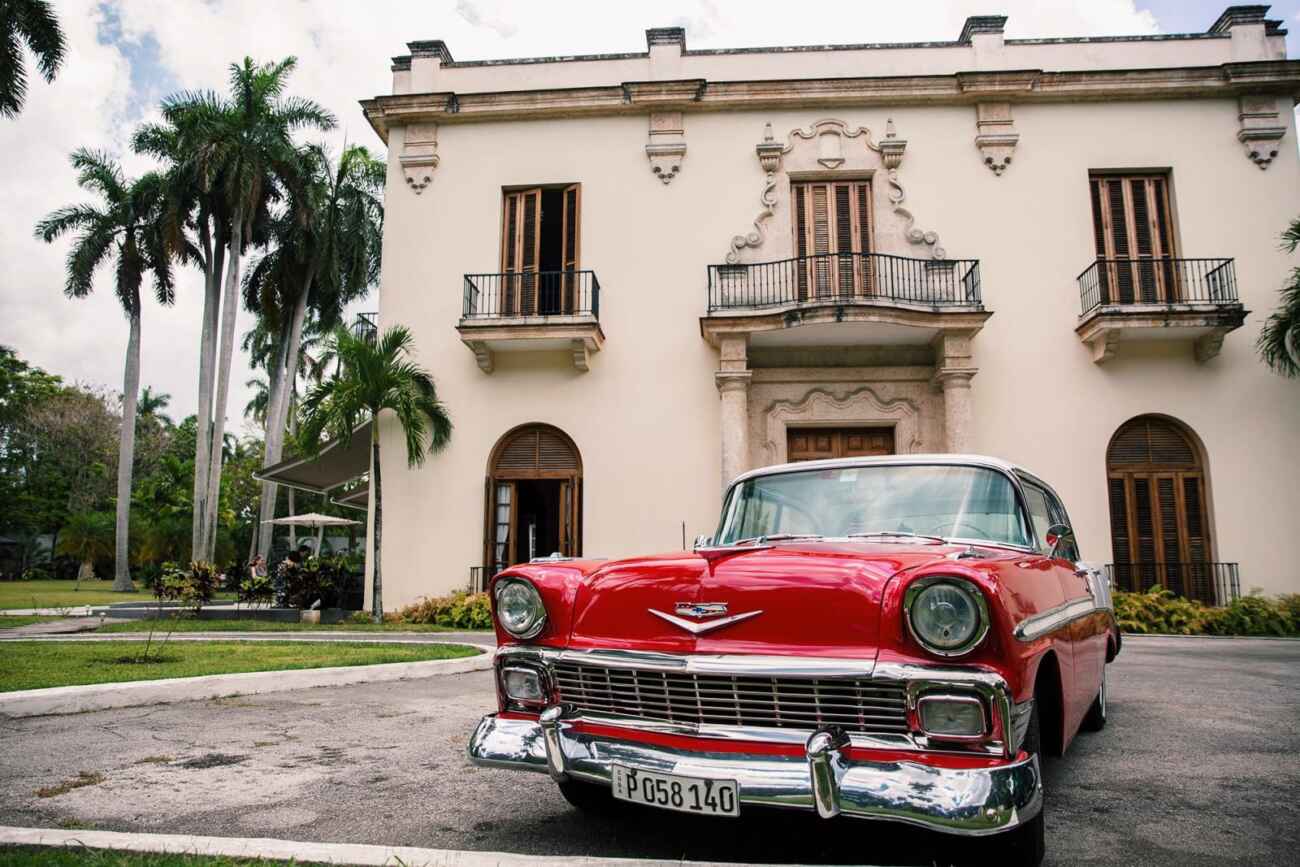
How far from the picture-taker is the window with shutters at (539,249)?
1427cm

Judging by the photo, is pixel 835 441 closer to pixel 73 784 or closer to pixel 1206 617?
Answer: pixel 1206 617

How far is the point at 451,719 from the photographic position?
17.6ft

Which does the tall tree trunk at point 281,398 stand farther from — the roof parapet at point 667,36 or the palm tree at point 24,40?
the roof parapet at point 667,36

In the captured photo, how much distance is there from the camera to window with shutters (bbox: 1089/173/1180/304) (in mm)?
13516

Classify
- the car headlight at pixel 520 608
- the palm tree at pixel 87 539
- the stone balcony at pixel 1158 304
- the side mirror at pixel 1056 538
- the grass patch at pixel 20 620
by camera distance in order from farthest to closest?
the palm tree at pixel 87 539 → the stone balcony at pixel 1158 304 → the grass patch at pixel 20 620 → the side mirror at pixel 1056 538 → the car headlight at pixel 520 608

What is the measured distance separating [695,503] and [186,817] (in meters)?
10.5

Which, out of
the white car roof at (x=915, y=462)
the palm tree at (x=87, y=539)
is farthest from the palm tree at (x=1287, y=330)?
the palm tree at (x=87, y=539)

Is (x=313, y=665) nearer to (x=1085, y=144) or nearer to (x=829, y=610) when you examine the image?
(x=829, y=610)

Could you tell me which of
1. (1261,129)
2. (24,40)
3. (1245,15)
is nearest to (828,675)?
(1261,129)

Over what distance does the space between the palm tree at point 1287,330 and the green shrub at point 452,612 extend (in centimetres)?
1252

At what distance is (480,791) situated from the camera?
12.0 feet

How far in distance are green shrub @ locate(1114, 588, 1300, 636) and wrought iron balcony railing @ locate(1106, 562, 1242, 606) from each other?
63 cm

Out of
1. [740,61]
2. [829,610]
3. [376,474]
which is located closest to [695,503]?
[376,474]

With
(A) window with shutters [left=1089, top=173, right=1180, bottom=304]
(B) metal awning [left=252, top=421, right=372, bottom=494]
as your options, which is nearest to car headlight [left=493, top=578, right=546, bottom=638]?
(B) metal awning [left=252, top=421, right=372, bottom=494]
